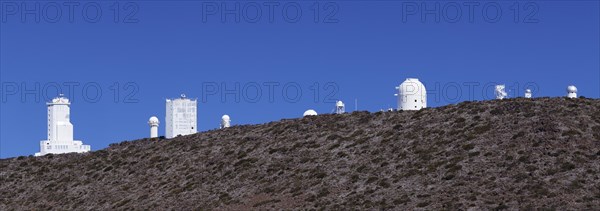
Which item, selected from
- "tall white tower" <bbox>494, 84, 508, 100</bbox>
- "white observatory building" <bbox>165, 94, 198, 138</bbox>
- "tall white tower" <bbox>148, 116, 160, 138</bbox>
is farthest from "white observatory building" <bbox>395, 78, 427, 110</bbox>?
"white observatory building" <bbox>165, 94, 198, 138</bbox>

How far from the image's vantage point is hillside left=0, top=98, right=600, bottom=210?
5794 centimetres

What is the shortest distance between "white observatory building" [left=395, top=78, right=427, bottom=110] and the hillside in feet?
77.9

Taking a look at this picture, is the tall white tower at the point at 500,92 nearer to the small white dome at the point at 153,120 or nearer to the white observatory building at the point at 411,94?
the white observatory building at the point at 411,94

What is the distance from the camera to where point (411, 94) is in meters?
107

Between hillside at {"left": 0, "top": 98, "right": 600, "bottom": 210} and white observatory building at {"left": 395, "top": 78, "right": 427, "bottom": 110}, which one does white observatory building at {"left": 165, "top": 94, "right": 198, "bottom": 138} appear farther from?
hillside at {"left": 0, "top": 98, "right": 600, "bottom": 210}

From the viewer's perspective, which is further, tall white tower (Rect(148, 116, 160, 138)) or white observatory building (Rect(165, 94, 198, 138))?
white observatory building (Rect(165, 94, 198, 138))

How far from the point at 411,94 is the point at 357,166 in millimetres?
40071

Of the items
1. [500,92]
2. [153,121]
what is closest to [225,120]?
[153,121]

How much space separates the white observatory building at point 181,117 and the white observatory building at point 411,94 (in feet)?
163

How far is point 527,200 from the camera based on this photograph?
53.8 metres

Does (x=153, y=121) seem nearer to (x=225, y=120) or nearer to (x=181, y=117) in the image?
(x=225, y=120)

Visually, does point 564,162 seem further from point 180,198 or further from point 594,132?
point 180,198

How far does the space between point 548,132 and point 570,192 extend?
10386mm

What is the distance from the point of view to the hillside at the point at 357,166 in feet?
190
